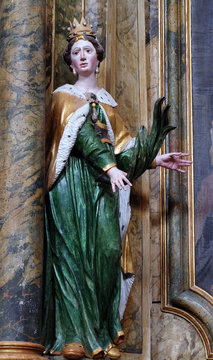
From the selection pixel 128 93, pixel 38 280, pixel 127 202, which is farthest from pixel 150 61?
pixel 38 280

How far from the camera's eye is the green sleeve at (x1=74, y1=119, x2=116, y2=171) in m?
4.66

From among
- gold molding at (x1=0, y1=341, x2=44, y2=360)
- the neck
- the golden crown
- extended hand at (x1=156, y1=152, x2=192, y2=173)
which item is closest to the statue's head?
the golden crown

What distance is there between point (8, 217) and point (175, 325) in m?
1.39

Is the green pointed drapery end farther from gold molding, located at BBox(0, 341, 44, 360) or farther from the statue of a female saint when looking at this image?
gold molding, located at BBox(0, 341, 44, 360)

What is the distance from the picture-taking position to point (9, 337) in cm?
426

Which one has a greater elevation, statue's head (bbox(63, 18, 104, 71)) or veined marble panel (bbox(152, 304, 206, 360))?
statue's head (bbox(63, 18, 104, 71))

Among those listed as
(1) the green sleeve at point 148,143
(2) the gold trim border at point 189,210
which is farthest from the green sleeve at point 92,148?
(2) the gold trim border at point 189,210

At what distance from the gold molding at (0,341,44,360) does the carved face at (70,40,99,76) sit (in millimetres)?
1778

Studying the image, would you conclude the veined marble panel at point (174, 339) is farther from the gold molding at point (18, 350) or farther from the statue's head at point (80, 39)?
the statue's head at point (80, 39)

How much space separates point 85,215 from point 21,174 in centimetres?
44

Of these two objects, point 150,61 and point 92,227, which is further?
point 150,61

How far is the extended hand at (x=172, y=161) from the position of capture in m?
5.14

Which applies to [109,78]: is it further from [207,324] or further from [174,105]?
[207,324]

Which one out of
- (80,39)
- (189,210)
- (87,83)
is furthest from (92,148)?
(189,210)
